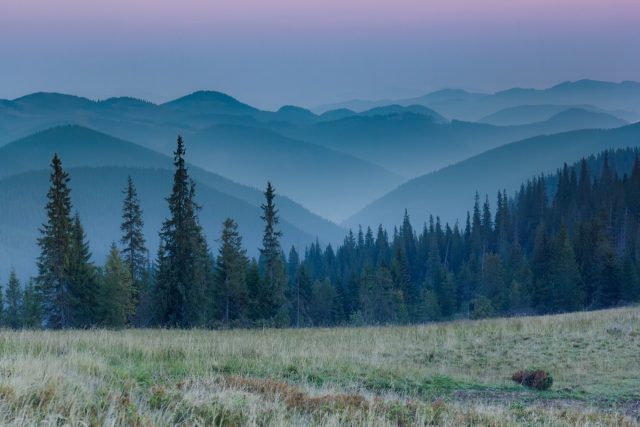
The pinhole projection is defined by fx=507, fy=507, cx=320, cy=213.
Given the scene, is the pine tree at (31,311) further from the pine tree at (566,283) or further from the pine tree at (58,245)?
the pine tree at (566,283)

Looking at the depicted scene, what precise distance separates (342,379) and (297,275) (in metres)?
50.3

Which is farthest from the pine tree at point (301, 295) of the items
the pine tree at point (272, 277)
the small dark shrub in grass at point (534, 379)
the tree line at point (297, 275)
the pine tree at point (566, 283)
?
the small dark shrub in grass at point (534, 379)

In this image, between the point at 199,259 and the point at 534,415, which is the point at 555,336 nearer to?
the point at 534,415

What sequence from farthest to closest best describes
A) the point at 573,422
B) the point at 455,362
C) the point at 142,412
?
the point at 455,362 → the point at 573,422 → the point at 142,412

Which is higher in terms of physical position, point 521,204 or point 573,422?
point 521,204

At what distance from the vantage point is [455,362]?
14.2 metres

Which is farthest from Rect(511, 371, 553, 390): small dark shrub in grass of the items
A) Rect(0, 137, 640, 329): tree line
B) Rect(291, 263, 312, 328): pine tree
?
Rect(291, 263, 312, 328): pine tree

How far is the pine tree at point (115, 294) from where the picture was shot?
45062 millimetres

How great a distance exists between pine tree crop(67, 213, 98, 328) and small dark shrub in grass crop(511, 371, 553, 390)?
36663 mm

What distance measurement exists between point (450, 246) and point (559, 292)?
6469 centimetres

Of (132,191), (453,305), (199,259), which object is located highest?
(132,191)

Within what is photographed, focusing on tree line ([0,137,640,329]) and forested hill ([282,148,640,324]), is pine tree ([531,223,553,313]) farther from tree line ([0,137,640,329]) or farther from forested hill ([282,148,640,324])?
tree line ([0,137,640,329])

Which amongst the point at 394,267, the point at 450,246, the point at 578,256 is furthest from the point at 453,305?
the point at 450,246

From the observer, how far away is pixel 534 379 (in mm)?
11414
